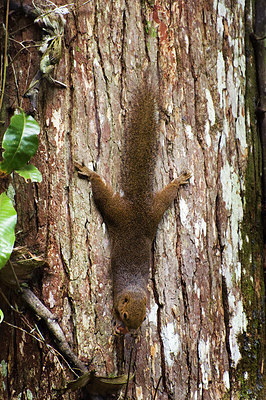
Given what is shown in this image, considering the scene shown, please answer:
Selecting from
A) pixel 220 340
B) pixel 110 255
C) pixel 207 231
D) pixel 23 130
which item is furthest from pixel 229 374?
pixel 23 130

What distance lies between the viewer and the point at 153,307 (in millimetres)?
2309

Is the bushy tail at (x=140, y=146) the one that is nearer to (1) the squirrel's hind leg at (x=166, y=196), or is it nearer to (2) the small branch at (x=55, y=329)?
(1) the squirrel's hind leg at (x=166, y=196)

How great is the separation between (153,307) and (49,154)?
103 cm

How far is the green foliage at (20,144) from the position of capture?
2.02 m

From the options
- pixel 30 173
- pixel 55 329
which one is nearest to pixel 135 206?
pixel 30 173

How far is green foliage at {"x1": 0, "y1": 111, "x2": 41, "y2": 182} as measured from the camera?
2.02 m

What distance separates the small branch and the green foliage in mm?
624

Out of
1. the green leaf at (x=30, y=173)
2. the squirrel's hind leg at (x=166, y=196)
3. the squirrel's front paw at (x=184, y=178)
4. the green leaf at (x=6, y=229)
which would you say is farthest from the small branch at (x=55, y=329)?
the squirrel's front paw at (x=184, y=178)

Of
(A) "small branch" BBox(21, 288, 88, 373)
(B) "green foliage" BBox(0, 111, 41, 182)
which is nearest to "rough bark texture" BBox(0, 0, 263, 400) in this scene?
(A) "small branch" BBox(21, 288, 88, 373)

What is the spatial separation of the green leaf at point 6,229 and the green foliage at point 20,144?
17 centimetres

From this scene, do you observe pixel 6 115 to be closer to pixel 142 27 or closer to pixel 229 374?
pixel 142 27

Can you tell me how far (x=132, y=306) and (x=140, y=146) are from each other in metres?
0.99

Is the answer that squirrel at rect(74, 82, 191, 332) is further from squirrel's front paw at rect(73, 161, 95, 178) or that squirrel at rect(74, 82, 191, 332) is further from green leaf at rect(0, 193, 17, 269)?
green leaf at rect(0, 193, 17, 269)

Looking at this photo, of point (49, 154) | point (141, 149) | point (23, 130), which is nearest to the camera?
point (23, 130)
